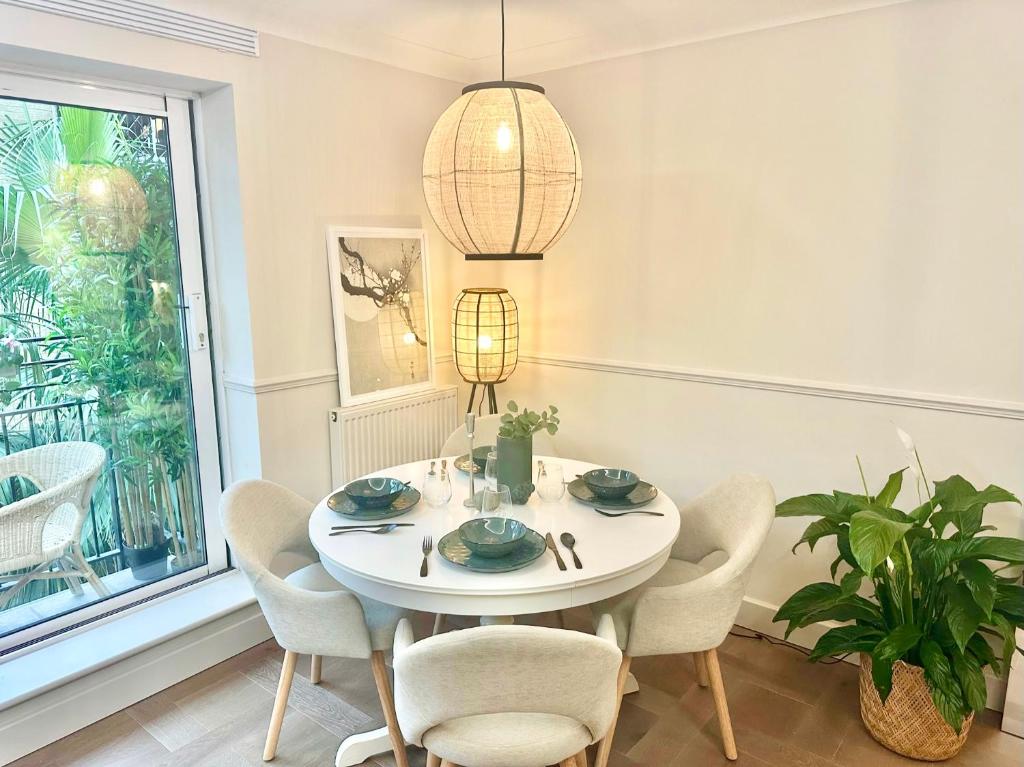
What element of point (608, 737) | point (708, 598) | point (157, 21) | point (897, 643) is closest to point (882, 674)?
point (897, 643)

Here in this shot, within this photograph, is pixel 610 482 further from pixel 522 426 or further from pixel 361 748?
pixel 361 748

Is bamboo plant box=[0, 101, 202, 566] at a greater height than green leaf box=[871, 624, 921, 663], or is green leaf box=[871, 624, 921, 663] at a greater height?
bamboo plant box=[0, 101, 202, 566]

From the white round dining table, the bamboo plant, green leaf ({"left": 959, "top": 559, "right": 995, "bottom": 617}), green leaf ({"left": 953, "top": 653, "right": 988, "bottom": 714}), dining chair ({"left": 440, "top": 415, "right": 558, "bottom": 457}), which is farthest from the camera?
dining chair ({"left": 440, "top": 415, "right": 558, "bottom": 457})

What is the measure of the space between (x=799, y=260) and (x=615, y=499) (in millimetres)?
1200

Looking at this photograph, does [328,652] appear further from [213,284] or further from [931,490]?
[931,490]

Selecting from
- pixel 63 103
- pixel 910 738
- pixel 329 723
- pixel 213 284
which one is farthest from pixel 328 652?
pixel 63 103

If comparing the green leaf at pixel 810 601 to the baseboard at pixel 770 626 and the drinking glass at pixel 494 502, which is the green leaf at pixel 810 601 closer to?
the baseboard at pixel 770 626

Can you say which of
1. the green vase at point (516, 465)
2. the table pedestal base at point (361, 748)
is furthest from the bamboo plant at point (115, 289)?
the green vase at point (516, 465)

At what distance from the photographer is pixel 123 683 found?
2.40 meters

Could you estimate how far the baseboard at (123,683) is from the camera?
7.12ft

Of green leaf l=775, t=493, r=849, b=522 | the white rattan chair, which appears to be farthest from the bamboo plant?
green leaf l=775, t=493, r=849, b=522

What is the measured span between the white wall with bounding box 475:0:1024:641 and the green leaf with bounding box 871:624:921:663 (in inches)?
23.5

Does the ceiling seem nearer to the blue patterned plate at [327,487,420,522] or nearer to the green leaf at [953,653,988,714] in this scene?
the blue patterned plate at [327,487,420,522]

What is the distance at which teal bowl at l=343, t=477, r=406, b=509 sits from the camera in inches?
86.6
